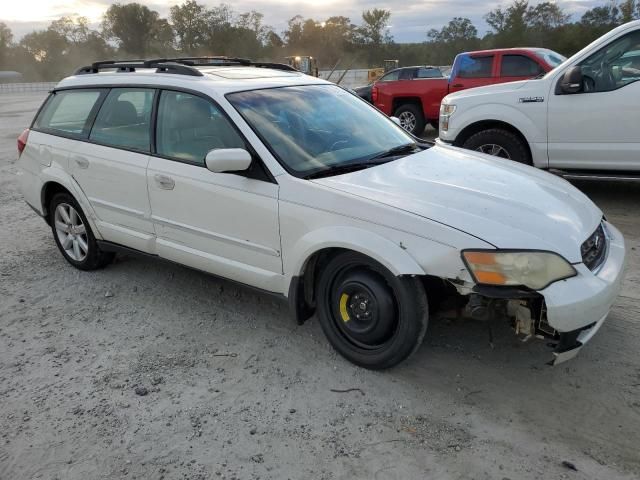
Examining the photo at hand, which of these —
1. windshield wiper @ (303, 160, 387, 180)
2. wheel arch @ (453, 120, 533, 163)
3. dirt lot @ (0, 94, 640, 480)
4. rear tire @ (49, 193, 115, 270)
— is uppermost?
windshield wiper @ (303, 160, 387, 180)

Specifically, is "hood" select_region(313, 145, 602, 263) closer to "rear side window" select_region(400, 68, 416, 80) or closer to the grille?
the grille

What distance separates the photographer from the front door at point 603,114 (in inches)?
221

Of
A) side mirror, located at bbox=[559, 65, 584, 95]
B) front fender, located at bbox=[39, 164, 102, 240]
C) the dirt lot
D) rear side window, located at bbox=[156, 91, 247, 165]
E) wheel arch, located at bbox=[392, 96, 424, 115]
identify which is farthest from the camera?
wheel arch, located at bbox=[392, 96, 424, 115]

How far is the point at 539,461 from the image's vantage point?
8.04ft

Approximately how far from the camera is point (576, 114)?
5.91m

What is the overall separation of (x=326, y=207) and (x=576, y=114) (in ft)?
13.6

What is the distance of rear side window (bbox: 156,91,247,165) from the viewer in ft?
11.7

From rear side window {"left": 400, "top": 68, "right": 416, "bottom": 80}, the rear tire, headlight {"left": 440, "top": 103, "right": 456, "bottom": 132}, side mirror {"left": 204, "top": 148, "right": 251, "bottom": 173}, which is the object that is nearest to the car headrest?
the rear tire

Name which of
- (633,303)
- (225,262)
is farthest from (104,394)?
(633,303)

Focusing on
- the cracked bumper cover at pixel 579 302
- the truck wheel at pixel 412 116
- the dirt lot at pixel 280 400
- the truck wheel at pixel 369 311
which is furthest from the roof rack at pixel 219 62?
the truck wheel at pixel 412 116

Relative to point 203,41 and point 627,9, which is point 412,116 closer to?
point 627,9

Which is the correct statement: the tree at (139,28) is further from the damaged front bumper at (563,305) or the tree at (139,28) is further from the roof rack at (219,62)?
the damaged front bumper at (563,305)

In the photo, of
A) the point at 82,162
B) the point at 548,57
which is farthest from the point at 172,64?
the point at 548,57

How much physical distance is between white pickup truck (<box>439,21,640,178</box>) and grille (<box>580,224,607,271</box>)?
3.07m
